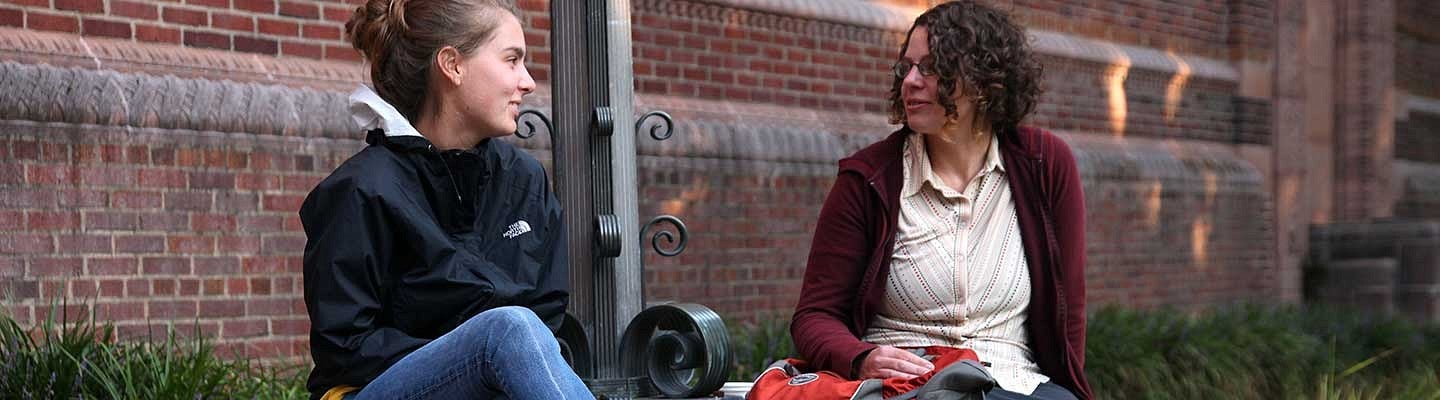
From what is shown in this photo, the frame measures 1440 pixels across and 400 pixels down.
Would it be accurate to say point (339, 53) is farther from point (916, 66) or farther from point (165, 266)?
point (916, 66)

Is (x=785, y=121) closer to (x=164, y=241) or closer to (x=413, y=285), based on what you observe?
(x=164, y=241)

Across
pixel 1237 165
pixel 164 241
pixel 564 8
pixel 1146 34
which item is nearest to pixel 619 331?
pixel 564 8

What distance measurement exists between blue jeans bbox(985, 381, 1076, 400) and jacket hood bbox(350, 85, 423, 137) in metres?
1.23

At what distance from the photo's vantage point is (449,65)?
310 centimetres

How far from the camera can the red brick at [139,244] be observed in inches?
220

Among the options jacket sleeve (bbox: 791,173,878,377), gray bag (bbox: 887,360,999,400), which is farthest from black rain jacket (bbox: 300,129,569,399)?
gray bag (bbox: 887,360,999,400)

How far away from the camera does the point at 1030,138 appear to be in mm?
3533

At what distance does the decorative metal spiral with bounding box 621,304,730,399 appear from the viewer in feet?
12.1

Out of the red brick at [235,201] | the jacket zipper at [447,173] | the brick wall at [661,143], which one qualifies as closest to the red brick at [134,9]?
the brick wall at [661,143]

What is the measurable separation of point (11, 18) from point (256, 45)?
35.3 inches

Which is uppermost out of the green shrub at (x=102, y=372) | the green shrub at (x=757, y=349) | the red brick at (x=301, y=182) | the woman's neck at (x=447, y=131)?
the woman's neck at (x=447, y=131)

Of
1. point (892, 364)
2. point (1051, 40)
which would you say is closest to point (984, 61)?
point (892, 364)

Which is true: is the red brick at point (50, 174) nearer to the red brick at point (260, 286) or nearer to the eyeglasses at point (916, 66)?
the red brick at point (260, 286)

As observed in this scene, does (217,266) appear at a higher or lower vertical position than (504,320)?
lower
